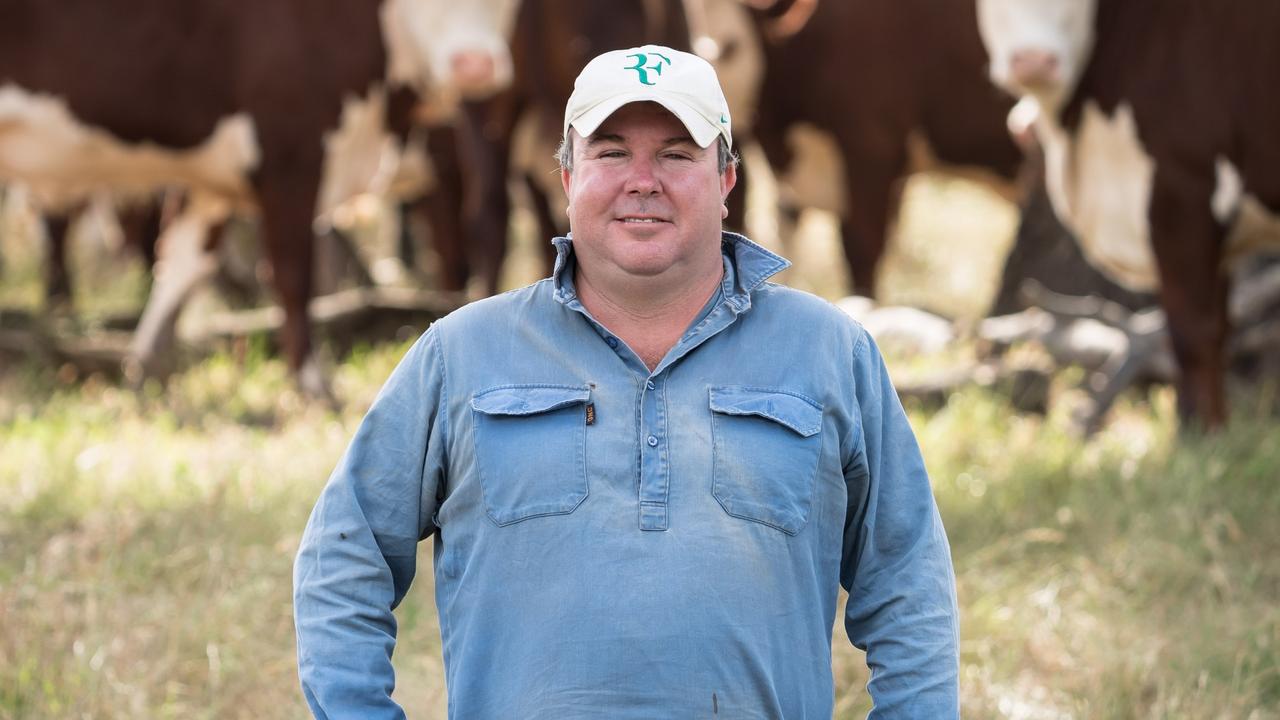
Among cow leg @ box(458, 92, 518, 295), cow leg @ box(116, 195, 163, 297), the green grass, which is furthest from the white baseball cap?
cow leg @ box(116, 195, 163, 297)

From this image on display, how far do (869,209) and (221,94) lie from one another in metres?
3.85

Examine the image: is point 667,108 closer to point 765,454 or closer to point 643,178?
point 643,178

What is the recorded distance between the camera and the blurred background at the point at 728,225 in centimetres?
406

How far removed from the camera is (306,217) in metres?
7.27

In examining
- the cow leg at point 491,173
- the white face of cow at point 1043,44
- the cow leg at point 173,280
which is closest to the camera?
the white face of cow at point 1043,44

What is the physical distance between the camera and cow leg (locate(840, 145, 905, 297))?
9484mm

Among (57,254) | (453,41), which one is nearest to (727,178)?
(453,41)

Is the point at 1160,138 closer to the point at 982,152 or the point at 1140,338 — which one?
the point at 1140,338

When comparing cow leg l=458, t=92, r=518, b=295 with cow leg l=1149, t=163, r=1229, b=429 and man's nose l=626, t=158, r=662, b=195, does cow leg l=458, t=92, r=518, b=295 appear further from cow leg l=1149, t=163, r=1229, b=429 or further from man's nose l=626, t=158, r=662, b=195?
man's nose l=626, t=158, r=662, b=195

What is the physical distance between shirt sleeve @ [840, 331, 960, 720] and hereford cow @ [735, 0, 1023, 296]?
7.14 metres

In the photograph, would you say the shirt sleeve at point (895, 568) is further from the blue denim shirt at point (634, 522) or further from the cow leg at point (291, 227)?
the cow leg at point (291, 227)

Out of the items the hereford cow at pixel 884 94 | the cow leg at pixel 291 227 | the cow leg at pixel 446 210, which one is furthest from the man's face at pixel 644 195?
the cow leg at pixel 446 210

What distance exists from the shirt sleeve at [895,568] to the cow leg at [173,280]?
5437 millimetres

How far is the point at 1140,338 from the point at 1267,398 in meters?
0.52
